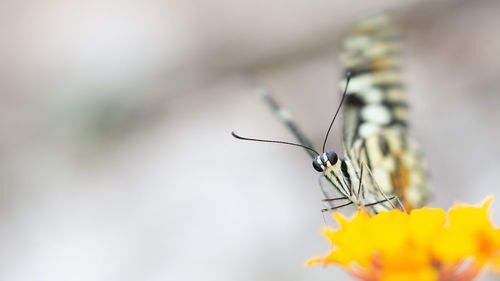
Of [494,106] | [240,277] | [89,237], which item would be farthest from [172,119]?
[494,106]

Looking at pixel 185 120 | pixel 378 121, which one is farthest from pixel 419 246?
pixel 185 120

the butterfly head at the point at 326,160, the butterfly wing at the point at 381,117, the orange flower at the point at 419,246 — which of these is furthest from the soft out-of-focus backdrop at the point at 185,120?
the orange flower at the point at 419,246

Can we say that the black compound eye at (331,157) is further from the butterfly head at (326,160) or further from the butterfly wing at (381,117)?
the butterfly wing at (381,117)

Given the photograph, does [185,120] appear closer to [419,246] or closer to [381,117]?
[381,117]

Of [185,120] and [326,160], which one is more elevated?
[185,120]

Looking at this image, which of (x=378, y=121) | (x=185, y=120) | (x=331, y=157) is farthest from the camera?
(x=185, y=120)

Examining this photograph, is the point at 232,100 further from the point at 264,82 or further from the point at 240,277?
the point at 240,277

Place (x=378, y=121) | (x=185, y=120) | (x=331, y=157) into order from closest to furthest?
(x=331, y=157) < (x=378, y=121) < (x=185, y=120)
